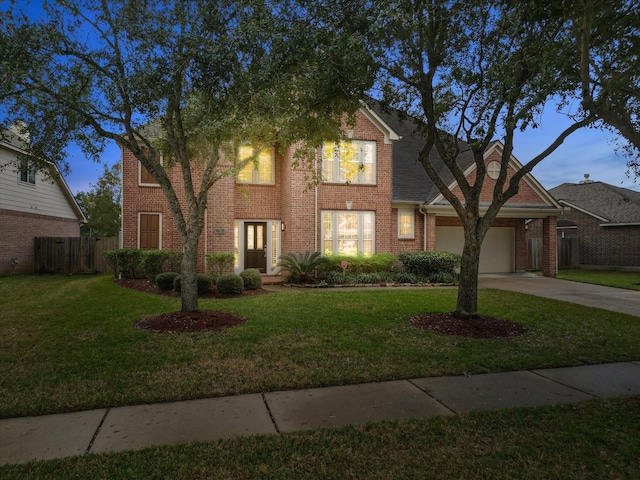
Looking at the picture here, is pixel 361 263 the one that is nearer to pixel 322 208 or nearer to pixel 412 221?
pixel 322 208

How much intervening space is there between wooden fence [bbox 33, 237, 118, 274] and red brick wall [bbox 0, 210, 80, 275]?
1.29ft

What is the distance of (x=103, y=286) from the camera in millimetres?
12969

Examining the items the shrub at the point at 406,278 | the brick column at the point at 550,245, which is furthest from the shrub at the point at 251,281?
the brick column at the point at 550,245

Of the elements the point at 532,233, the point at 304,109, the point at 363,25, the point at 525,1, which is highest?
the point at 363,25

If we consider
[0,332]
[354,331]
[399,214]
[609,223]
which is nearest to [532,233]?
[609,223]

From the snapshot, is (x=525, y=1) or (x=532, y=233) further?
(x=532, y=233)

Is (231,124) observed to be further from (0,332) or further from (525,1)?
Result: (0,332)

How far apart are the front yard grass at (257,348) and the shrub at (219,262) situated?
4460 millimetres

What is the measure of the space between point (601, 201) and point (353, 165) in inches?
757

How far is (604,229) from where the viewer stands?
77.3 ft

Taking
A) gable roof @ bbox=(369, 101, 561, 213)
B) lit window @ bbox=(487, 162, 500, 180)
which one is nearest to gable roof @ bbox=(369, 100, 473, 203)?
gable roof @ bbox=(369, 101, 561, 213)

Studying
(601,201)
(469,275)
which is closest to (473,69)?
(469,275)

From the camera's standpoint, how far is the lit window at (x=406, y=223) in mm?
17016

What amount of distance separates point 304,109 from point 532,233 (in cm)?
2339
